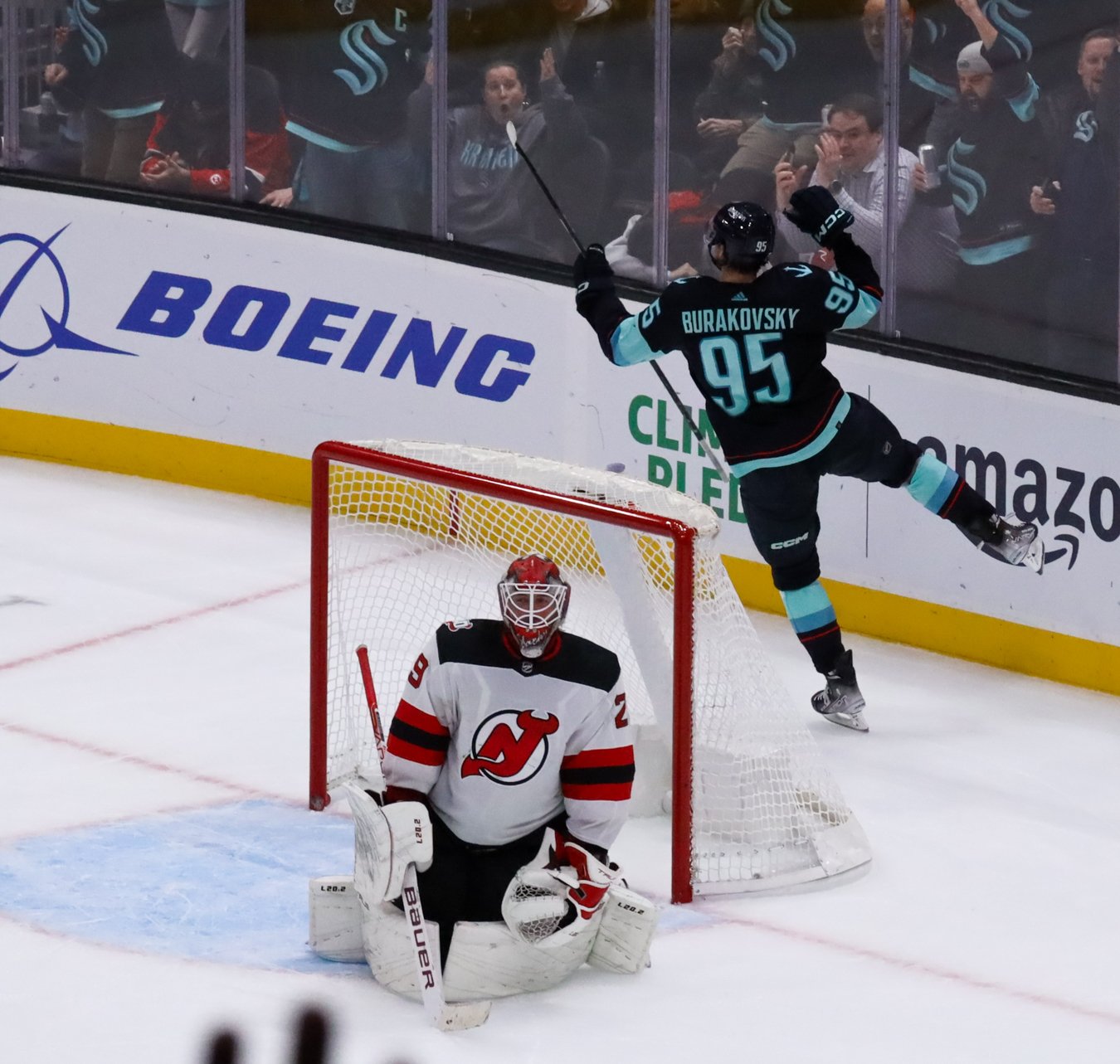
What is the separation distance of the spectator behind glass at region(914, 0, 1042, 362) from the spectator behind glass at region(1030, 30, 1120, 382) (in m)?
0.06

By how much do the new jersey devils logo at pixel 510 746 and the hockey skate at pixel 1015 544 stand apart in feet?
6.10

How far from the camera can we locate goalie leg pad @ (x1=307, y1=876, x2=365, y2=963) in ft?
13.8

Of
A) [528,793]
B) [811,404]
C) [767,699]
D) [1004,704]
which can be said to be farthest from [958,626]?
[528,793]

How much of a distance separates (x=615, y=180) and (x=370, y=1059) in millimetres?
3502

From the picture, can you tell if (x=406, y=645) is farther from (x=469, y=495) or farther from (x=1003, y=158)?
(x=1003, y=158)

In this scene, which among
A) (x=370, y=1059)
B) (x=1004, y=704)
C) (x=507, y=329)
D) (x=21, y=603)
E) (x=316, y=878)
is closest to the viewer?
(x=370, y=1059)

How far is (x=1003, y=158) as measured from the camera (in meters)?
5.95

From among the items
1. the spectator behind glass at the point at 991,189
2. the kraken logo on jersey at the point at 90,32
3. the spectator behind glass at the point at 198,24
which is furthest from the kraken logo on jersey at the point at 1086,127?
the kraken logo on jersey at the point at 90,32

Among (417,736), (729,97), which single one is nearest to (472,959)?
(417,736)

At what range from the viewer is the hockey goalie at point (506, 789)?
3.98 meters

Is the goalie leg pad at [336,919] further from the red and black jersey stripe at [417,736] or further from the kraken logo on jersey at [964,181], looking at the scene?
the kraken logo on jersey at [964,181]

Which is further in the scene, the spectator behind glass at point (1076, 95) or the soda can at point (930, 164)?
the soda can at point (930, 164)

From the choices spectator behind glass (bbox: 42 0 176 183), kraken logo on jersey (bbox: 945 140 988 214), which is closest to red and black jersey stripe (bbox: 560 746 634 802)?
kraken logo on jersey (bbox: 945 140 988 214)

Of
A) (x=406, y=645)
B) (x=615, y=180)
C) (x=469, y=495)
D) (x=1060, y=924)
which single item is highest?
(x=615, y=180)
